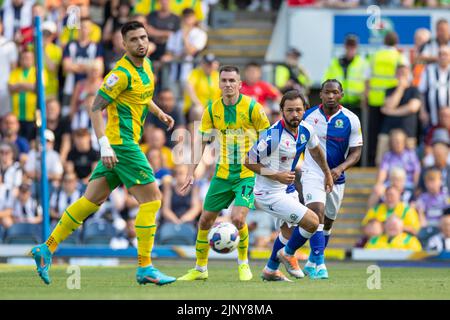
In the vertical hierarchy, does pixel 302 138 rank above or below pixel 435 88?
below

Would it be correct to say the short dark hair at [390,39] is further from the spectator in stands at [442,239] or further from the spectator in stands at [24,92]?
the spectator in stands at [24,92]

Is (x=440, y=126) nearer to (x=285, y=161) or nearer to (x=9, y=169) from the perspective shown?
(x=9, y=169)

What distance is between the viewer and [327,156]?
49.3 ft

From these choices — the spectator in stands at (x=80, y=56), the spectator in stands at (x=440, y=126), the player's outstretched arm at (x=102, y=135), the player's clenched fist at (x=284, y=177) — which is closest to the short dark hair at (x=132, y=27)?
the player's outstretched arm at (x=102, y=135)

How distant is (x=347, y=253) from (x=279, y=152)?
5.12 metres

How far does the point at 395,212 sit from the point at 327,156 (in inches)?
174

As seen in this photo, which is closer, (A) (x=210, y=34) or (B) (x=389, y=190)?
(B) (x=389, y=190)

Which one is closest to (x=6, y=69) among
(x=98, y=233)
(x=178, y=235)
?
(x=98, y=233)

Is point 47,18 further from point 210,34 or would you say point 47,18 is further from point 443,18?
point 443,18

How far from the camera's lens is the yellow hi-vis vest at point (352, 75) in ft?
70.0

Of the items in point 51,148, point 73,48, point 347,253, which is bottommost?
point 347,253

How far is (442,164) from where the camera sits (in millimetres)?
19953
